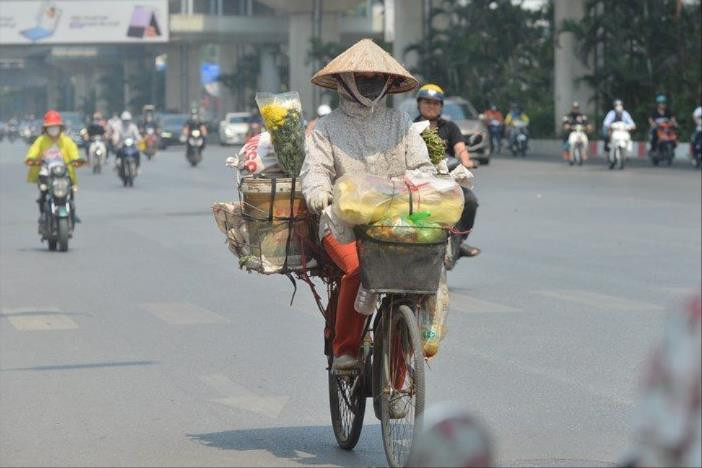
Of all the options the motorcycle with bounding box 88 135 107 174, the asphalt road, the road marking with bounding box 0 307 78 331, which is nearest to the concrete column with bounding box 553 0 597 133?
the motorcycle with bounding box 88 135 107 174

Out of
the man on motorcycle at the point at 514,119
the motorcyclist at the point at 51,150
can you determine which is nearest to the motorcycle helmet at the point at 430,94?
the motorcyclist at the point at 51,150

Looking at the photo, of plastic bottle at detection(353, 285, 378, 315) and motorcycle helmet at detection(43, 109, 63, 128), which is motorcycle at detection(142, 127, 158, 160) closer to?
motorcycle helmet at detection(43, 109, 63, 128)

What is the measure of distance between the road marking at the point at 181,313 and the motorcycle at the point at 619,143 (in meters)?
25.4

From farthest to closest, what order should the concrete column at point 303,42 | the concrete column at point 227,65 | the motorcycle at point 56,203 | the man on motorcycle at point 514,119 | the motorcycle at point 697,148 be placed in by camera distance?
the concrete column at point 227,65 < the concrete column at point 303,42 < the man on motorcycle at point 514,119 < the motorcycle at point 697,148 < the motorcycle at point 56,203

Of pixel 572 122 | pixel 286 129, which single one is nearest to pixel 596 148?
pixel 572 122

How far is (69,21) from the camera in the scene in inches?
3927

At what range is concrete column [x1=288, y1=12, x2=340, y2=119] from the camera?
78875 mm

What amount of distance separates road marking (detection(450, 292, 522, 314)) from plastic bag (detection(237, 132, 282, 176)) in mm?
5258

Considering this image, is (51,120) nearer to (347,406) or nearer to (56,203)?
(56,203)

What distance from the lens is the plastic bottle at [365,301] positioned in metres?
5.98

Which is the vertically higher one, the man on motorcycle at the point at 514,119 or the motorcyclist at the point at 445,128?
the motorcyclist at the point at 445,128

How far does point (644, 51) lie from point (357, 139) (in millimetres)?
42417

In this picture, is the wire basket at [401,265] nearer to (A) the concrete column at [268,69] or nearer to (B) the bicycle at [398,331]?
(B) the bicycle at [398,331]

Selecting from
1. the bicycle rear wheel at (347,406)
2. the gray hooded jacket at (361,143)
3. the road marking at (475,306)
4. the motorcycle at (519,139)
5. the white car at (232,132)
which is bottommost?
the white car at (232,132)
